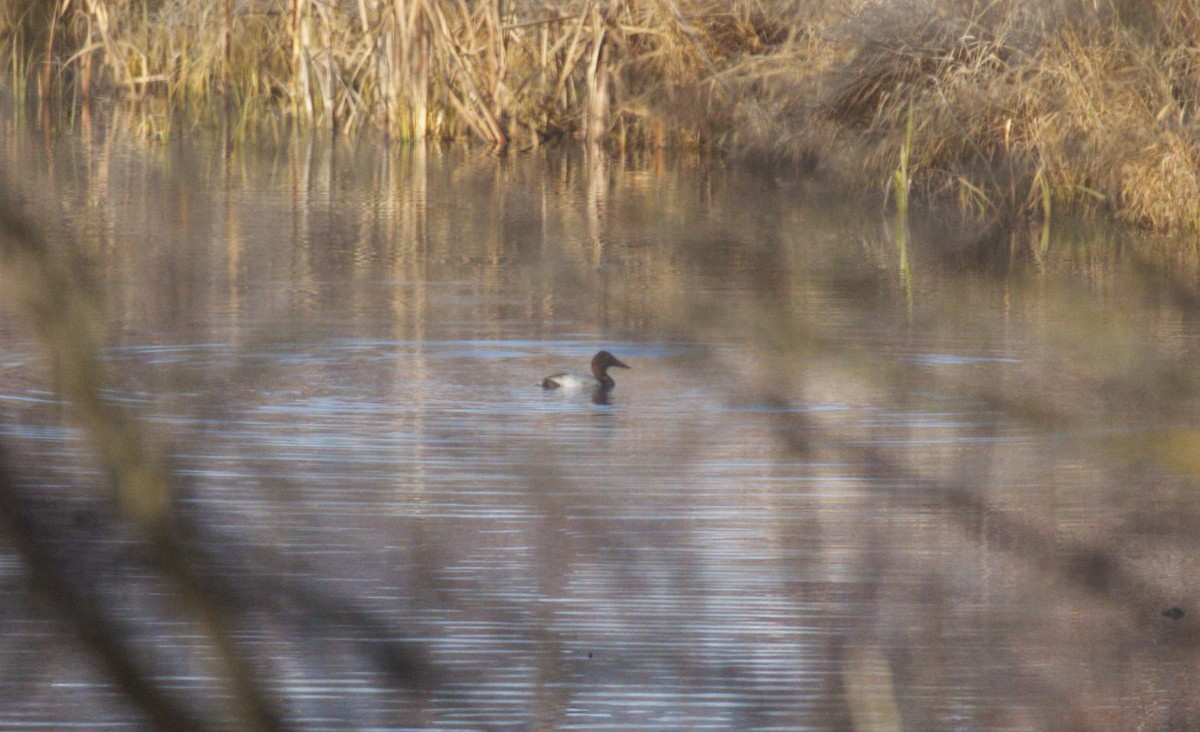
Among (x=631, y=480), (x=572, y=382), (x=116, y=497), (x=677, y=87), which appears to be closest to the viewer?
(x=116, y=497)

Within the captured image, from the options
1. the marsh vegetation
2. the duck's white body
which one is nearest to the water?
the marsh vegetation

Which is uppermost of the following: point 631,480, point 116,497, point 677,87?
point 116,497

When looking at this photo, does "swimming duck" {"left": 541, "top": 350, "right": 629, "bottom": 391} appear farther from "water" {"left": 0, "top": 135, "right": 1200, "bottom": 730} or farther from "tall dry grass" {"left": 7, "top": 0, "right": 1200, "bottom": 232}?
"tall dry grass" {"left": 7, "top": 0, "right": 1200, "bottom": 232}

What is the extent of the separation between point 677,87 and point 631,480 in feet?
42.1

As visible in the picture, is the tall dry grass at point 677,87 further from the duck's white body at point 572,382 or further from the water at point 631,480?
the duck's white body at point 572,382

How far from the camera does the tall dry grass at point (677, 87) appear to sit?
12.8 metres

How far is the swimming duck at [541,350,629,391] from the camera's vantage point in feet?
25.1

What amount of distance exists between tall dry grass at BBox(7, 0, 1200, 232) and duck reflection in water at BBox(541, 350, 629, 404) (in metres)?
3.07

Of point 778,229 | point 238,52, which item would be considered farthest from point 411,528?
point 238,52

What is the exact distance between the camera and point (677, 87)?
728 inches

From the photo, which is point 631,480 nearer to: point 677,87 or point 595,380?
point 595,380

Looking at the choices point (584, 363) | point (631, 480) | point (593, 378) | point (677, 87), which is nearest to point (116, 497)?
point (631, 480)

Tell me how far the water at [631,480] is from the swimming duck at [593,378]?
0.14m

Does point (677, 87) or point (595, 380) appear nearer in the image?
point (595, 380)
